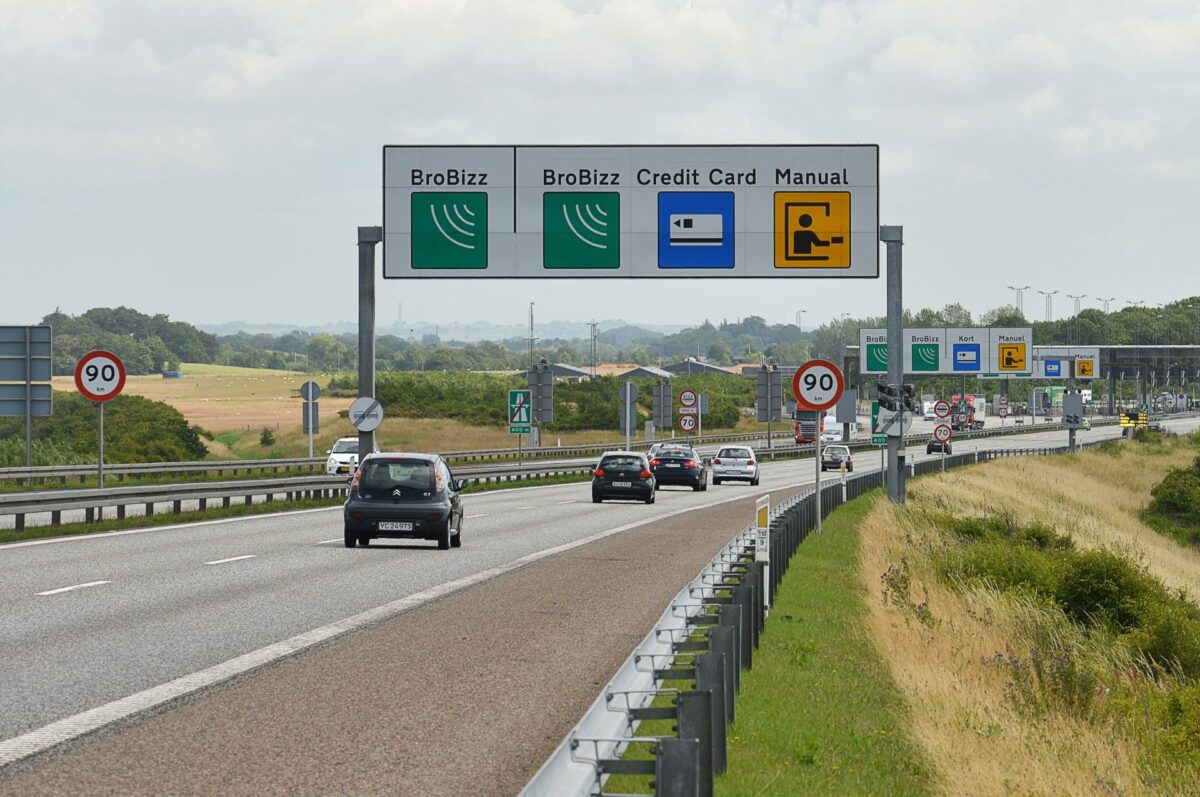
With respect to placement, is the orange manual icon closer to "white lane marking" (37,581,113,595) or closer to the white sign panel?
the white sign panel

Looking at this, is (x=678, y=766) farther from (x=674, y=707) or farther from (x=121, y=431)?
(x=121, y=431)

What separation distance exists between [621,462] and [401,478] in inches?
723

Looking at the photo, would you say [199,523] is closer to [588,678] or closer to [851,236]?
[851,236]

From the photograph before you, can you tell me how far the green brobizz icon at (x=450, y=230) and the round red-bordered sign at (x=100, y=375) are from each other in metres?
6.99

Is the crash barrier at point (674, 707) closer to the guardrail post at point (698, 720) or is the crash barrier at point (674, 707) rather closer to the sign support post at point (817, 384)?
the guardrail post at point (698, 720)

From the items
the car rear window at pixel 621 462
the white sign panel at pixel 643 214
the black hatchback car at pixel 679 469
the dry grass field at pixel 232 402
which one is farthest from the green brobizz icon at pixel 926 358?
the white sign panel at pixel 643 214

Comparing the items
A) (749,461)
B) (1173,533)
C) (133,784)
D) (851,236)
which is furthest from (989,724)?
(1173,533)

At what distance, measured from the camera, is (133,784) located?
7.94m

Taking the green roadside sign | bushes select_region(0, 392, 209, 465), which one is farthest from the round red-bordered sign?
bushes select_region(0, 392, 209, 465)

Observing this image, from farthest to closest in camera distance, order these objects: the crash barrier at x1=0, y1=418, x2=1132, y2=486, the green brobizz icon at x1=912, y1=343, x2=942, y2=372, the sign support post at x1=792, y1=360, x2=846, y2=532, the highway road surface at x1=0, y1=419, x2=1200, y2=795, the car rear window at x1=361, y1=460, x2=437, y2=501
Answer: the green brobizz icon at x1=912, y1=343, x2=942, y2=372 < the crash barrier at x1=0, y1=418, x2=1132, y2=486 < the sign support post at x1=792, y1=360, x2=846, y2=532 < the car rear window at x1=361, y1=460, x2=437, y2=501 < the highway road surface at x1=0, y1=419, x2=1200, y2=795

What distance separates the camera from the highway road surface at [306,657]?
8.54 meters

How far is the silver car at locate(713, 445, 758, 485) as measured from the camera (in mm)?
57750

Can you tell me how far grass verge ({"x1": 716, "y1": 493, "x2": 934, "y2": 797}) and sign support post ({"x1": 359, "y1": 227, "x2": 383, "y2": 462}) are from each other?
18801 millimetres

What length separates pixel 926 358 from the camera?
90875mm
